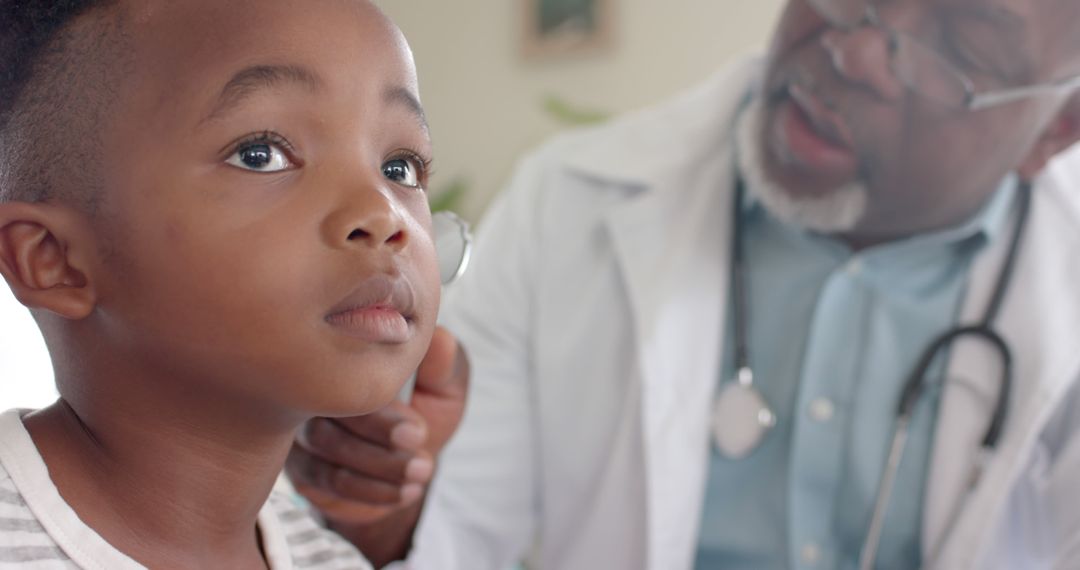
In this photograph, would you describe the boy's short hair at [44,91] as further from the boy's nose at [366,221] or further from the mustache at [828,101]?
the mustache at [828,101]

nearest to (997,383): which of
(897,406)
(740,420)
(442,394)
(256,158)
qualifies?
(897,406)

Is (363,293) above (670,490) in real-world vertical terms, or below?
above

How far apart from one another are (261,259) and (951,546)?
0.87 meters

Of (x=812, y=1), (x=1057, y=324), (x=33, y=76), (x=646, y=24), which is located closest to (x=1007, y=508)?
(x=1057, y=324)

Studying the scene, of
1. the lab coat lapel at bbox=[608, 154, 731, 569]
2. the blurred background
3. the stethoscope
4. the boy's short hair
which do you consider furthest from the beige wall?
the boy's short hair

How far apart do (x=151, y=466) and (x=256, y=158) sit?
17 centimetres

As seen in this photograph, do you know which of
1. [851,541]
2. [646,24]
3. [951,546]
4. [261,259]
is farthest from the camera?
[646,24]

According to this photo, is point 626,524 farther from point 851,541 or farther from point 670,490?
point 851,541

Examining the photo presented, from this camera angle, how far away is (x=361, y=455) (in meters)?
0.78

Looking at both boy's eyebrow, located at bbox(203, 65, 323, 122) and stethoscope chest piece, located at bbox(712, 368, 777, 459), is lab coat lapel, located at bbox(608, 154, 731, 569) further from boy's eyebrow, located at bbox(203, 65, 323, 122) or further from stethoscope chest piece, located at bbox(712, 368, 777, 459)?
boy's eyebrow, located at bbox(203, 65, 323, 122)

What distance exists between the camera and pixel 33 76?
20.2 inches

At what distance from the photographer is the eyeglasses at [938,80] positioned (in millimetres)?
1114

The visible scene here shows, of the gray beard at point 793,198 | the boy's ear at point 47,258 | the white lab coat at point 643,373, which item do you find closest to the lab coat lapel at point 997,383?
the white lab coat at point 643,373

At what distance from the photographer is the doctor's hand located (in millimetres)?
757
